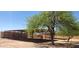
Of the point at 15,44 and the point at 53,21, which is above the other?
the point at 53,21

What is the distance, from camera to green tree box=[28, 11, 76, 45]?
8.30 feet

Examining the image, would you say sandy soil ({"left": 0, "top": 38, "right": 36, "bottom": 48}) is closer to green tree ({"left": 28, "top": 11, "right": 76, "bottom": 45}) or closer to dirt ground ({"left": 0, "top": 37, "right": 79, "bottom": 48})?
dirt ground ({"left": 0, "top": 37, "right": 79, "bottom": 48})

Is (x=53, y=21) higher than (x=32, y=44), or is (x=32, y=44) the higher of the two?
(x=53, y=21)

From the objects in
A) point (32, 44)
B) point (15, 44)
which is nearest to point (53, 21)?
point (32, 44)

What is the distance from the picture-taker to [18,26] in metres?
2.51

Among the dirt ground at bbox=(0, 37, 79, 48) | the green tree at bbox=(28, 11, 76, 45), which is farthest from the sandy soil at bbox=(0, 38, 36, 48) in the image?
the green tree at bbox=(28, 11, 76, 45)

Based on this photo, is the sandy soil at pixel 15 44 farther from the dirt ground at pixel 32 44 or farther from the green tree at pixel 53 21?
the green tree at pixel 53 21

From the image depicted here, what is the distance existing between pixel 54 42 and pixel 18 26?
521mm

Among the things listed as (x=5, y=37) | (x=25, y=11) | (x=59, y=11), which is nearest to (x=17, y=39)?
(x=5, y=37)

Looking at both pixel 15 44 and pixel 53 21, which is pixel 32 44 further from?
pixel 53 21

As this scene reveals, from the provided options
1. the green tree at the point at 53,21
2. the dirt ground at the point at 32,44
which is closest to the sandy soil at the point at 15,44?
the dirt ground at the point at 32,44

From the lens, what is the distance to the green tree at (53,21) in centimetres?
253

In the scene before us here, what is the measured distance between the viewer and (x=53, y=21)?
2.55m
